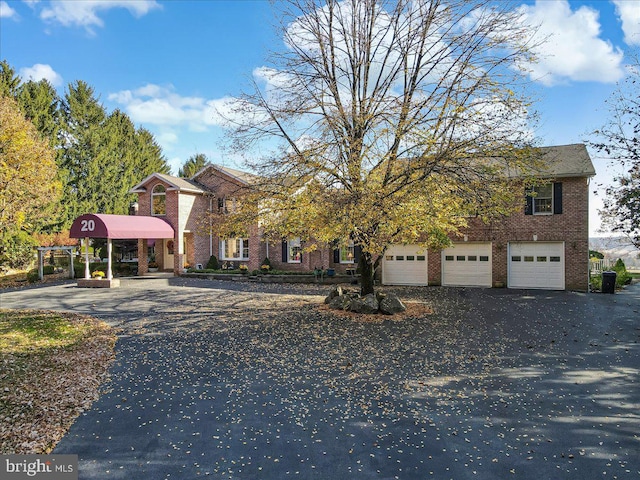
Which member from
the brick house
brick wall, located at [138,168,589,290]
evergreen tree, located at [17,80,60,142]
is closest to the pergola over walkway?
the brick house

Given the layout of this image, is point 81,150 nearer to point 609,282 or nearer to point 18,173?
point 18,173

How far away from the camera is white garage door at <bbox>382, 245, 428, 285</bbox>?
19.9m

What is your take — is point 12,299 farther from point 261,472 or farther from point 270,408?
point 261,472

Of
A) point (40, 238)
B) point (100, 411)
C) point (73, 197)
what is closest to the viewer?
point (100, 411)

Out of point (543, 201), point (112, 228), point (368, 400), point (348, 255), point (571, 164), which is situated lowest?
point (368, 400)

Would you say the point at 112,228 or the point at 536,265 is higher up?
the point at 112,228

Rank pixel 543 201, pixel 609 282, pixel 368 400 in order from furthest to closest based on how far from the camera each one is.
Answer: pixel 543 201, pixel 609 282, pixel 368 400

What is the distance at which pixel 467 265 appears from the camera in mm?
19188

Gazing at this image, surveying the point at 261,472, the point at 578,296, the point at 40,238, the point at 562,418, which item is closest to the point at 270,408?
the point at 261,472

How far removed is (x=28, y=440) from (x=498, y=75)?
12213 mm

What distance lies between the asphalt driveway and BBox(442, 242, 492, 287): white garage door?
7567 millimetres

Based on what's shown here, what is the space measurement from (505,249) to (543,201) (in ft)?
9.12

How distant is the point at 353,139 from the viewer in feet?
36.5

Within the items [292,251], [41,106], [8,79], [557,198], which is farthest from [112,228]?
[557,198]
